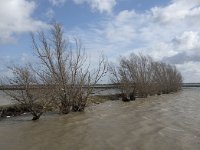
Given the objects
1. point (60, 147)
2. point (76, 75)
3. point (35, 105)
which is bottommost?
point (60, 147)

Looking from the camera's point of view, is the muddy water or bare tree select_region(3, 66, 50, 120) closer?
the muddy water

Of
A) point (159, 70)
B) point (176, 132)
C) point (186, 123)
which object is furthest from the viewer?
point (159, 70)

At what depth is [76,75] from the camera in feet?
94.2

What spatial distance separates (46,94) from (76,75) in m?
3.97

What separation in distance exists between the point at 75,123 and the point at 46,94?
163 inches

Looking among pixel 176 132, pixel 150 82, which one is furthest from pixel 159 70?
pixel 176 132

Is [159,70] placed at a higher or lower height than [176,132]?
higher

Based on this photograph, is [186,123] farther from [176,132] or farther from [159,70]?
[159,70]

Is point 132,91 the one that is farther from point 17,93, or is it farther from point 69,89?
point 17,93

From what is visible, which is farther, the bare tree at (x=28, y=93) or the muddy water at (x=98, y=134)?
the bare tree at (x=28, y=93)

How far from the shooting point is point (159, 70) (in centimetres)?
7969

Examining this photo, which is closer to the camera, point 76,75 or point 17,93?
point 17,93

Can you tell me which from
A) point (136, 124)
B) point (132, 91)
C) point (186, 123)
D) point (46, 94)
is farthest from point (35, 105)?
point (132, 91)

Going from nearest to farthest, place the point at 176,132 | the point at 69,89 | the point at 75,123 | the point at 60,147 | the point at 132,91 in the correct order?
1. the point at 60,147
2. the point at 176,132
3. the point at 75,123
4. the point at 69,89
5. the point at 132,91
